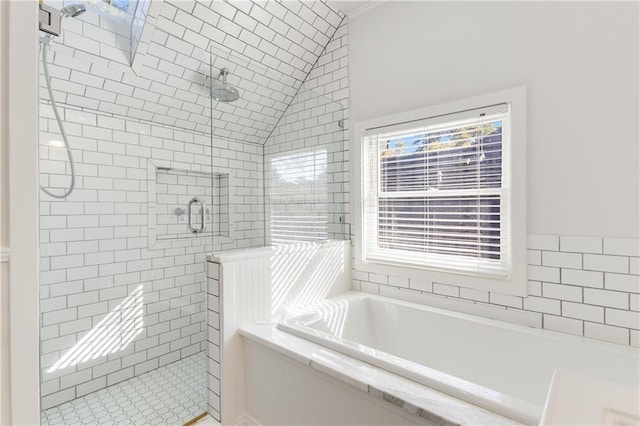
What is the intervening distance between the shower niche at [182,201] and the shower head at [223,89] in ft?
1.84

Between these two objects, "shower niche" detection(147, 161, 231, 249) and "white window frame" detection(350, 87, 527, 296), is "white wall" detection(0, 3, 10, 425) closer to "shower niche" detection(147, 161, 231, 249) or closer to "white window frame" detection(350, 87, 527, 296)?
"shower niche" detection(147, 161, 231, 249)

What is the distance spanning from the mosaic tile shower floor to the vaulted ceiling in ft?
5.74

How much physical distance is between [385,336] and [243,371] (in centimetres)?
101

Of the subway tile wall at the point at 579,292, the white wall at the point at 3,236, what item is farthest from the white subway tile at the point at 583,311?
the white wall at the point at 3,236

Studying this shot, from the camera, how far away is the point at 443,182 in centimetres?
234

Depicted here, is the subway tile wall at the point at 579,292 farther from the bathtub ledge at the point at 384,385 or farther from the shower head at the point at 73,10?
the shower head at the point at 73,10

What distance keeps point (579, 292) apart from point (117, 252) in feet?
9.45

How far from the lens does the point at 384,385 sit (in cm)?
136

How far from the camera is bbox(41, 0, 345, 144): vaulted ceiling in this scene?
2.12 meters

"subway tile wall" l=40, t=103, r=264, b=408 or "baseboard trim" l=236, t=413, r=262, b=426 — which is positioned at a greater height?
"subway tile wall" l=40, t=103, r=264, b=408

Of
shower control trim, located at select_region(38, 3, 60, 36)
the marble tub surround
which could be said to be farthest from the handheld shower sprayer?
the marble tub surround

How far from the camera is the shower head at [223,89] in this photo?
2.37 m

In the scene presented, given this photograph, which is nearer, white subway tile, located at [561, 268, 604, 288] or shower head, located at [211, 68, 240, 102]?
white subway tile, located at [561, 268, 604, 288]

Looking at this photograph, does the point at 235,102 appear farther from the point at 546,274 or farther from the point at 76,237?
the point at 546,274
